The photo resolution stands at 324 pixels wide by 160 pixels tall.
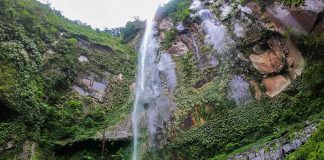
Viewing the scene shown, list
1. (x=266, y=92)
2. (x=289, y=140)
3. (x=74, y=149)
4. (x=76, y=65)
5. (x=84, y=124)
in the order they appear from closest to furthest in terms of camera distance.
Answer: (x=289, y=140)
(x=266, y=92)
(x=74, y=149)
(x=84, y=124)
(x=76, y=65)

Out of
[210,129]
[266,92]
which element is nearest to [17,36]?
[210,129]

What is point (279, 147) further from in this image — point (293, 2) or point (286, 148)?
point (293, 2)

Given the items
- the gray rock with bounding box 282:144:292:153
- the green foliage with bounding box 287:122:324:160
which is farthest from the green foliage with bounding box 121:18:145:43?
the green foliage with bounding box 287:122:324:160

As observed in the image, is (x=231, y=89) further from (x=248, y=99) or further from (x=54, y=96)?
(x=54, y=96)

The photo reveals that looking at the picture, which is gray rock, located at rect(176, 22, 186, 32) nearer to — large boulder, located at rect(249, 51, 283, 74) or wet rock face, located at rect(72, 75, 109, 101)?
wet rock face, located at rect(72, 75, 109, 101)

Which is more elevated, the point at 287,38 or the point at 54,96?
the point at 287,38

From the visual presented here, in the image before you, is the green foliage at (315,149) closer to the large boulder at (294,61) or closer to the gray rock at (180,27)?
the large boulder at (294,61)

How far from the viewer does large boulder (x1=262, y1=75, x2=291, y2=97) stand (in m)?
16.6

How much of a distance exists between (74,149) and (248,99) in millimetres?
8845

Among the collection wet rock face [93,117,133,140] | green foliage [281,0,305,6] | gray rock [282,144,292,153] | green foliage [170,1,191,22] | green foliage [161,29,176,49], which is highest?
green foliage [170,1,191,22]

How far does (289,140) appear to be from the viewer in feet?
38.6

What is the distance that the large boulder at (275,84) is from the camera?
16562 mm

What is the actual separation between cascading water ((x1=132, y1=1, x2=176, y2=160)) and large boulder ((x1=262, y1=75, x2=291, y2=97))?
5.36m

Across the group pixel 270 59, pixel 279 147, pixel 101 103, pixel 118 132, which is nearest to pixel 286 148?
pixel 279 147
